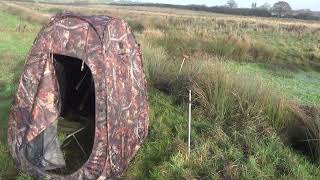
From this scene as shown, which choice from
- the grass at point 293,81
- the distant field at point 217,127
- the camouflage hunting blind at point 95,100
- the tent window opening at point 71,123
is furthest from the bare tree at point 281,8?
the camouflage hunting blind at point 95,100

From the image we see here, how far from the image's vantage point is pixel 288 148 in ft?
24.9

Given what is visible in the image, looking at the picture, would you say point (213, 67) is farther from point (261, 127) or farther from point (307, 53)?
point (307, 53)

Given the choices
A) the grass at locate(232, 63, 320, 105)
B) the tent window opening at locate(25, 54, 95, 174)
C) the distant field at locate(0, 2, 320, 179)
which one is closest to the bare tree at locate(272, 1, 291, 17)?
the grass at locate(232, 63, 320, 105)

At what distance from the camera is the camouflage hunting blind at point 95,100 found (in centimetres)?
604

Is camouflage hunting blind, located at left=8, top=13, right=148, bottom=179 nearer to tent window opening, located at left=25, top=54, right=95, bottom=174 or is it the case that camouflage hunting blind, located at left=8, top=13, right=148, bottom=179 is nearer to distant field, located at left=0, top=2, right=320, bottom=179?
tent window opening, located at left=25, top=54, right=95, bottom=174

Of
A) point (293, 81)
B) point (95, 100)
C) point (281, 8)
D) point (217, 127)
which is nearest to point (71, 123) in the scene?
point (95, 100)

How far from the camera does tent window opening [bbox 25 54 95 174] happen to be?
6863 mm

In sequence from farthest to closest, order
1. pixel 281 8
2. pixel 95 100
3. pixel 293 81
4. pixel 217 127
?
1. pixel 281 8
2. pixel 293 81
3. pixel 217 127
4. pixel 95 100

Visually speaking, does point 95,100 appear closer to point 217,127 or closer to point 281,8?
point 217,127

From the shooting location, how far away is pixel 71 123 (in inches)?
318

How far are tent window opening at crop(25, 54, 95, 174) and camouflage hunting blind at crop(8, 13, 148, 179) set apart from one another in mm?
22

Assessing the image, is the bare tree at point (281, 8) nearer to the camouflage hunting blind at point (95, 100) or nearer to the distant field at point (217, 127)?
the distant field at point (217, 127)

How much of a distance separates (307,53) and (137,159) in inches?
624

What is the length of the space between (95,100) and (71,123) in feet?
6.92
